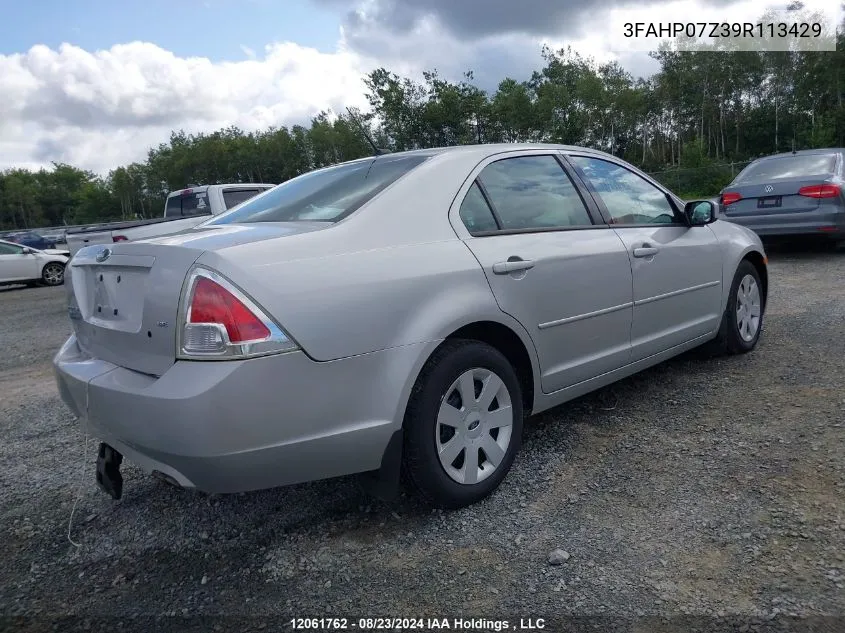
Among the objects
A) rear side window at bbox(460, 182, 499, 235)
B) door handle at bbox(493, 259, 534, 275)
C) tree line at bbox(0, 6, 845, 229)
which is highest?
tree line at bbox(0, 6, 845, 229)

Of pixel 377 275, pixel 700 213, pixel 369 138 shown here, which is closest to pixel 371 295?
pixel 377 275

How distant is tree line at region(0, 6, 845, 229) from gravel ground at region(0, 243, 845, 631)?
2787 cm

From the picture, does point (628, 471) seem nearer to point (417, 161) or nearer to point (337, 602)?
point (337, 602)

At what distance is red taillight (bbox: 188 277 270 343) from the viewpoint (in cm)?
213

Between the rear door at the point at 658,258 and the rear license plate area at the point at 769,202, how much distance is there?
16.8ft

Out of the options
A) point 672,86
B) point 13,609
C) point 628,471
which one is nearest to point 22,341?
point 13,609

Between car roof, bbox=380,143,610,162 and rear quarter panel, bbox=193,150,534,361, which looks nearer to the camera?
rear quarter panel, bbox=193,150,534,361

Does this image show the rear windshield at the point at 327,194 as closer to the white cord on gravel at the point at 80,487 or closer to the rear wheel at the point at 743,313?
the white cord on gravel at the point at 80,487

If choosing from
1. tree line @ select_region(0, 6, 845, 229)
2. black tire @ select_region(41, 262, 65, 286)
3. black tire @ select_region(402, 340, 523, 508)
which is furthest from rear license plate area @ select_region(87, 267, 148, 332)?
tree line @ select_region(0, 6, 845, 229)

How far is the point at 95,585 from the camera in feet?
7.84

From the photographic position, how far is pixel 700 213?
4.13 m

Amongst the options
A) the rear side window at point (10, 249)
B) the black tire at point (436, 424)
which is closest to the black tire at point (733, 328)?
the black tire at point (436, 424)

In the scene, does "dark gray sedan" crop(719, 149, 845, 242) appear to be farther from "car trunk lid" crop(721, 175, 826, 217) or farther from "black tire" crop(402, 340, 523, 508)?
"black tire" crop(402, 340, 523, 508)

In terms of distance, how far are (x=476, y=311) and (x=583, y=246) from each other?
0.91 meters
